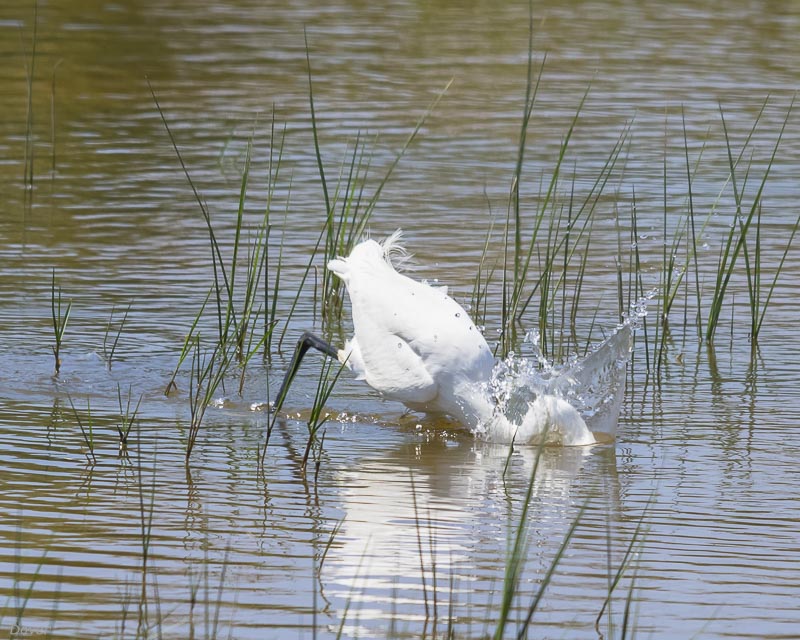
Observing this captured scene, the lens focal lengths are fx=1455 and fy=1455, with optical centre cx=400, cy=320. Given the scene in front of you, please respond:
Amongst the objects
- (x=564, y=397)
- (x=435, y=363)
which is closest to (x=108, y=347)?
(x=435, y=363)

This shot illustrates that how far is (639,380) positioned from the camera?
7215mm

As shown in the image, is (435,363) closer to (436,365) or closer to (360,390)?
(436,365)

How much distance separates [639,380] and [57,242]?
4.19 metres

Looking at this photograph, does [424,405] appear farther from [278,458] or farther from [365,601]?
[365,601]

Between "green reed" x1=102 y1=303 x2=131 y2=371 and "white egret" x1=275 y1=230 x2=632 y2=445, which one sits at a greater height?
"white egret" x1=275 y1=230 x2=632 y2=445

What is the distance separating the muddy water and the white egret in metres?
0.16

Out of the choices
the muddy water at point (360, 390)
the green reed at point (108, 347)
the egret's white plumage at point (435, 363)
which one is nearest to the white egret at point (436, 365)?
the egret's white plumage at point (435, 363)

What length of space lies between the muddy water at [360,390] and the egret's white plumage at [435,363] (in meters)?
0.16

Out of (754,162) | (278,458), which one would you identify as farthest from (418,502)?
(754,162)

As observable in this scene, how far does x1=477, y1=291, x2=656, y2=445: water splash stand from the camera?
20.5ft

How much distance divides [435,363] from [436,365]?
1 centimetres

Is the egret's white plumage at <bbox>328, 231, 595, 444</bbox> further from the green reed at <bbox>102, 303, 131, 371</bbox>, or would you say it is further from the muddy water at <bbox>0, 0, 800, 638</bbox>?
the green reed at <bbox>102, 303, 131, 371</bbox>

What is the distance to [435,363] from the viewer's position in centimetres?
618

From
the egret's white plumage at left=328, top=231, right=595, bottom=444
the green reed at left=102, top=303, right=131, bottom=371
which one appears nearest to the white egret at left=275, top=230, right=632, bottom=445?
the egret's white plumage at left=328, top=231, right=595, bottom=444
